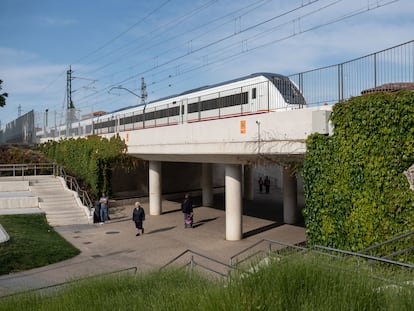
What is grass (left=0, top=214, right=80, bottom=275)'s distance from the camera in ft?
45.4

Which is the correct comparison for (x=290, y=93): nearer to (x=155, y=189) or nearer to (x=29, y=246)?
(x=29, y=246)

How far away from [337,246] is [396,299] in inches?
257

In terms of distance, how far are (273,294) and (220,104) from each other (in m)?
16.7

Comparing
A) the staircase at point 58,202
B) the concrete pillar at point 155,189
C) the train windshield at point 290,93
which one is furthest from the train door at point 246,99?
the staircase at point 58,202

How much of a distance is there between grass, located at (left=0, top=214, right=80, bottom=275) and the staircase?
1230 mm

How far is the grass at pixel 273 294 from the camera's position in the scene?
465cm

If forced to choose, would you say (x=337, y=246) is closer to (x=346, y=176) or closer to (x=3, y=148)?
(x=346, y=176)

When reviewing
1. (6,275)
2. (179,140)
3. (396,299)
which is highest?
(179,140)

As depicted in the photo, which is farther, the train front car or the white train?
the white train

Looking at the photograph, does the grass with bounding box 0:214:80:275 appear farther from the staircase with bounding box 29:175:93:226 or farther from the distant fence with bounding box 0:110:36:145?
the distant fence with bounding box 0:110:36:145

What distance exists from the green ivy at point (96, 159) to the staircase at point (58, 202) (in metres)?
1.81

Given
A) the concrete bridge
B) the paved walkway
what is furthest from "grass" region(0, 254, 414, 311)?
the concrete bridge

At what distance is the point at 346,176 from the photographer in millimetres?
11055

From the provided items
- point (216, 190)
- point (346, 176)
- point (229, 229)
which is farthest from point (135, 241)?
point (216, 190)
